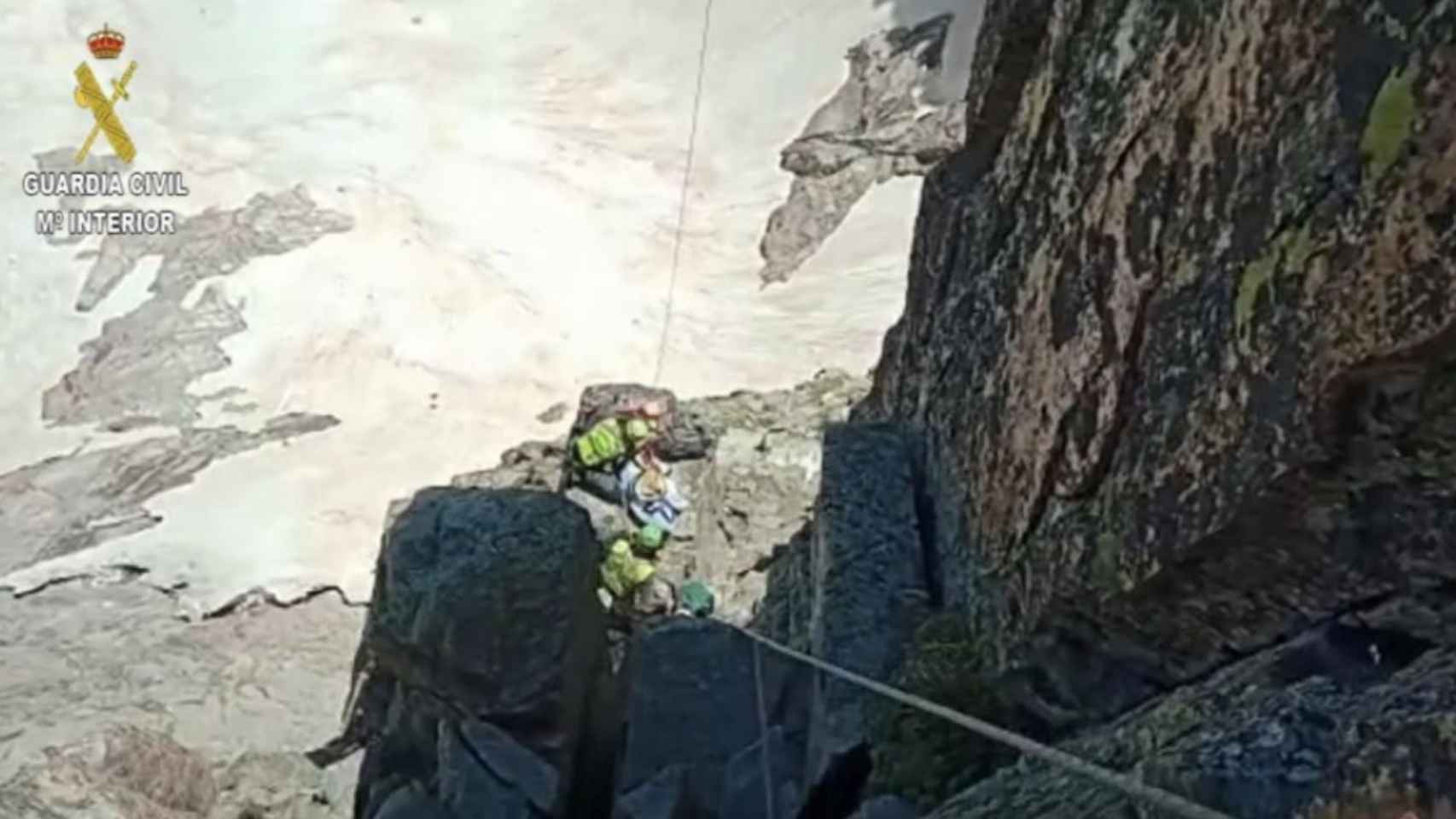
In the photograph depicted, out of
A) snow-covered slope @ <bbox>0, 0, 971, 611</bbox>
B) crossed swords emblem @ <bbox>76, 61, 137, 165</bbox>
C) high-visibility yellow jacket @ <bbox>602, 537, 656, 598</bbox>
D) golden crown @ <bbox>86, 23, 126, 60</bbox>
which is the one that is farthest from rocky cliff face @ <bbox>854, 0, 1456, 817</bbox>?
golden crown @ <bbox>86, 23, 126, 60</bbox>

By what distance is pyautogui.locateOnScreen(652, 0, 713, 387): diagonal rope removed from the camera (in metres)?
22.2

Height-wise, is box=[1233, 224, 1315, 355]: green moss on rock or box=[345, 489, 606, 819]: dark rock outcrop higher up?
box=[1233, 224, 1315, 355]: green moss on rock

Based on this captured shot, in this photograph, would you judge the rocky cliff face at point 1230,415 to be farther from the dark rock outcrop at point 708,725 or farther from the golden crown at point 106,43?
the golden crown at point 106,43

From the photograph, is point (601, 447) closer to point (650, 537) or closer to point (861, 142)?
point (650, 537)

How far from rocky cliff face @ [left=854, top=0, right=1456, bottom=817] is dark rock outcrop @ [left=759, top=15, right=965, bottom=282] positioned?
58.5ft

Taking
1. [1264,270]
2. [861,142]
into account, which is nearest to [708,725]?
[1264,270]

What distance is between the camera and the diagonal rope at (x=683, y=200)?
22250 mm

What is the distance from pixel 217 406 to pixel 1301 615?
1819 centimetres

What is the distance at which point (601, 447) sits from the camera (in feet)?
47.1

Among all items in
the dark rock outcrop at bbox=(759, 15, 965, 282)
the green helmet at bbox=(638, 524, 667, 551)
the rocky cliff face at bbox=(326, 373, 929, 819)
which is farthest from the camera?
the dark rock outcrop at bbox=(759, 15, 965, 282)

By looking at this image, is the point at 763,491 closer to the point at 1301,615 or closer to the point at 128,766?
the point at 128,766

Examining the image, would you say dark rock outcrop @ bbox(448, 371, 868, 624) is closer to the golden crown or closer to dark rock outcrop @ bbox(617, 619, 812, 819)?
dark rock outcrop @ bbox(617, 619, 812, 819)

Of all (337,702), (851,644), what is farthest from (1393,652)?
(337,702)

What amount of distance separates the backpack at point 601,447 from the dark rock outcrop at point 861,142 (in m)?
9.70
